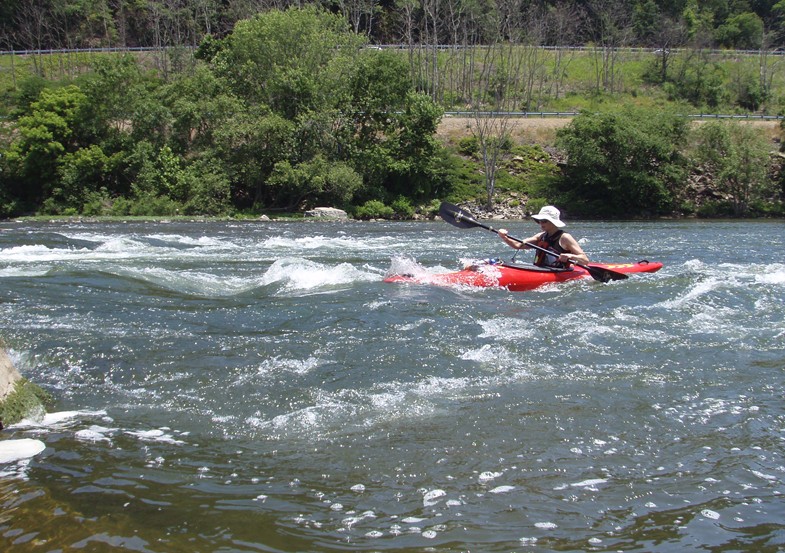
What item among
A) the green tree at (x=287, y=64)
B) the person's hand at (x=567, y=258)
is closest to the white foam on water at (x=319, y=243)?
the person's hand at (x=567, y=258)

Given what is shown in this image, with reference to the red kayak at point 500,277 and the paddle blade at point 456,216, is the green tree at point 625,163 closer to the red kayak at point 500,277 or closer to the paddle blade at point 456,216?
the paddle blade at point 456,216

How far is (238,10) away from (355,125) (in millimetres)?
25051

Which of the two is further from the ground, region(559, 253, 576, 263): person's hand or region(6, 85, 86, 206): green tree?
region(6, 85, 86, 206): green tree

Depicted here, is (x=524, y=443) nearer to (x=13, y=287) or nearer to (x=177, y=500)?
(x=177, y=500)

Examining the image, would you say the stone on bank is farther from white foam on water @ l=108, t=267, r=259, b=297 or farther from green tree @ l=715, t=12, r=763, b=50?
green tree @ l=715, t=12, r=763, b=50

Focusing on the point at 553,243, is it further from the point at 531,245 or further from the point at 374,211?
the point at 374,211

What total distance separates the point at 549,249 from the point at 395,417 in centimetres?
659

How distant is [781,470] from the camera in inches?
161

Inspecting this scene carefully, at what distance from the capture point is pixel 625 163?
33.1 meters

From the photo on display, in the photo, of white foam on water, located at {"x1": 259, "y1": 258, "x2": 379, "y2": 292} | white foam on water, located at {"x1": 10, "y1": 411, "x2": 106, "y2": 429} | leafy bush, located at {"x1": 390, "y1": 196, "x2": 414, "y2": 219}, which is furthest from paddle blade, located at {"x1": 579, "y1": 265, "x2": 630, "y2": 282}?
leafy bush, located at {"x1": 390, "y1": 196, "x2": 414, "y2": 219}

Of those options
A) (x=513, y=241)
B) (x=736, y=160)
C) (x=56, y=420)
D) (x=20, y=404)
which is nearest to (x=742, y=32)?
(x=736, y=160)

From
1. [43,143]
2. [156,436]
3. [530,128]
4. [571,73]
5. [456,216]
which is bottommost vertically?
[156,436]

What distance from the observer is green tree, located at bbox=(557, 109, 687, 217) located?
1282 inches

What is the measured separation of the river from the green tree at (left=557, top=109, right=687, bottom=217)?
917 inches
